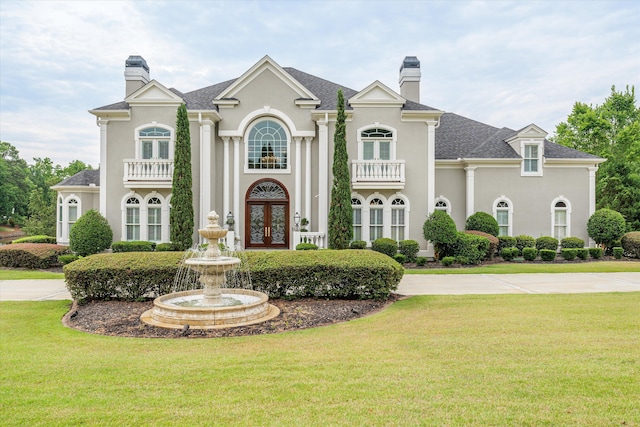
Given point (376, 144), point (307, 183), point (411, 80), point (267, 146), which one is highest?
point (411, 80)

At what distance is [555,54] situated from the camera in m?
21.2

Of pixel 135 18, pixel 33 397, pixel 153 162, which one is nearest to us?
pixel 33 397

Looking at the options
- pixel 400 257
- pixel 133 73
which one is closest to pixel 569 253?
pixel 400 257

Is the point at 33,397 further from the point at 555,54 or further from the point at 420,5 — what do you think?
the point at 555,54

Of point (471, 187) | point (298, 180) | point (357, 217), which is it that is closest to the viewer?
point (298, 180)

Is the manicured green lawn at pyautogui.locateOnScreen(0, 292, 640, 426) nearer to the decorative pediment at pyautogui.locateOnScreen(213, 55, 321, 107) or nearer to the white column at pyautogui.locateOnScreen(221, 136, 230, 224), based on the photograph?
the white column at pyautogui.locateOnScreen(221, 136, 230, 224)

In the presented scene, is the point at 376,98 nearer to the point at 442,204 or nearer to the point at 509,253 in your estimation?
the point at 442,204

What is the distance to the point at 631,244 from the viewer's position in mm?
18594

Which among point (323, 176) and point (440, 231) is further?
point (323, 176)

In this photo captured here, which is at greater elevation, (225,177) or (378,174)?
(378,174)

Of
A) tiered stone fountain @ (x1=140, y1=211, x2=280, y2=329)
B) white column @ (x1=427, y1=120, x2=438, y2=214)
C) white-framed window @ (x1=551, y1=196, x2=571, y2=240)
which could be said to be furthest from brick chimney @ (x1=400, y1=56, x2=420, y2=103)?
tiered stone fountain @ (x1=140, y1=211, x2=280, y2=329)

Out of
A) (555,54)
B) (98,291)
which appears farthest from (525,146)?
(98,291)

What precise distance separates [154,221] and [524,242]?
17939 mm

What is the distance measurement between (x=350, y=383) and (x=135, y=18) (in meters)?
14.1
